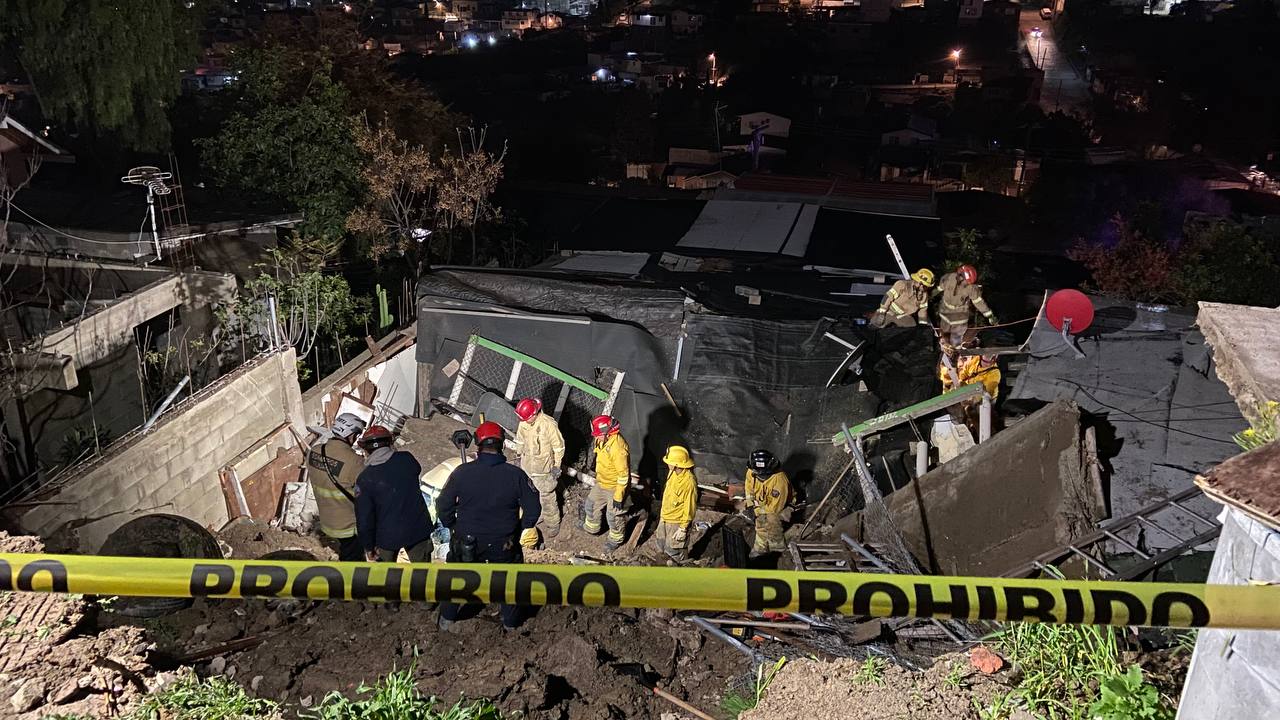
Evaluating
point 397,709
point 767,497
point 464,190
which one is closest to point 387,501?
point 397,709

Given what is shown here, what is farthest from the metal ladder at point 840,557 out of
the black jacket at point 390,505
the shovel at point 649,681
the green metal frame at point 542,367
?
the green metal frame at point 542,367

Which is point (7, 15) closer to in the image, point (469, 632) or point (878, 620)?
point (469, 632)

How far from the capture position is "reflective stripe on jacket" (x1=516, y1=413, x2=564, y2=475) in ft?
28.4

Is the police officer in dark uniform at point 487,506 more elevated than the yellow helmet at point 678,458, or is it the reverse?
the police officer in dark uniform at point 487,506

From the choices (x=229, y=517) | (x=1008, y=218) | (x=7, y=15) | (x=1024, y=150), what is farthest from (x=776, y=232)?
(x=1024, y=150)

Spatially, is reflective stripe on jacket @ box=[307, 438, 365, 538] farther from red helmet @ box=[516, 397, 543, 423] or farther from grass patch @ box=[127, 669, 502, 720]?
grass patch @ box=[127, 669, 502, 720]

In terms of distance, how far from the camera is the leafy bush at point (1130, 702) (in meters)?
3.53

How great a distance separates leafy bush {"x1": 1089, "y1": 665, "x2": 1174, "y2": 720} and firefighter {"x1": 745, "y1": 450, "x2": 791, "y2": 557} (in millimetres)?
4489

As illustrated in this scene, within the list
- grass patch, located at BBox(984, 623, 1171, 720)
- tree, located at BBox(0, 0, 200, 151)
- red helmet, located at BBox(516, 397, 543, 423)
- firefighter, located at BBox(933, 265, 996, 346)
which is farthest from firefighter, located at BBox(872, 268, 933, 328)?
tree, located at BBox(0, 0, 200, 151)

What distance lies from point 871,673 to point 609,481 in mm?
4240

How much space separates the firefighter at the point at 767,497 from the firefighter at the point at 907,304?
10.7ft

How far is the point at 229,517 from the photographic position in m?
9.08

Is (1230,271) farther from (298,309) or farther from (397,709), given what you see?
(397,709)

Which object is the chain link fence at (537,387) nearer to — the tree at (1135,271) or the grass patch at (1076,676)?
the grass patch at (1076,676)
